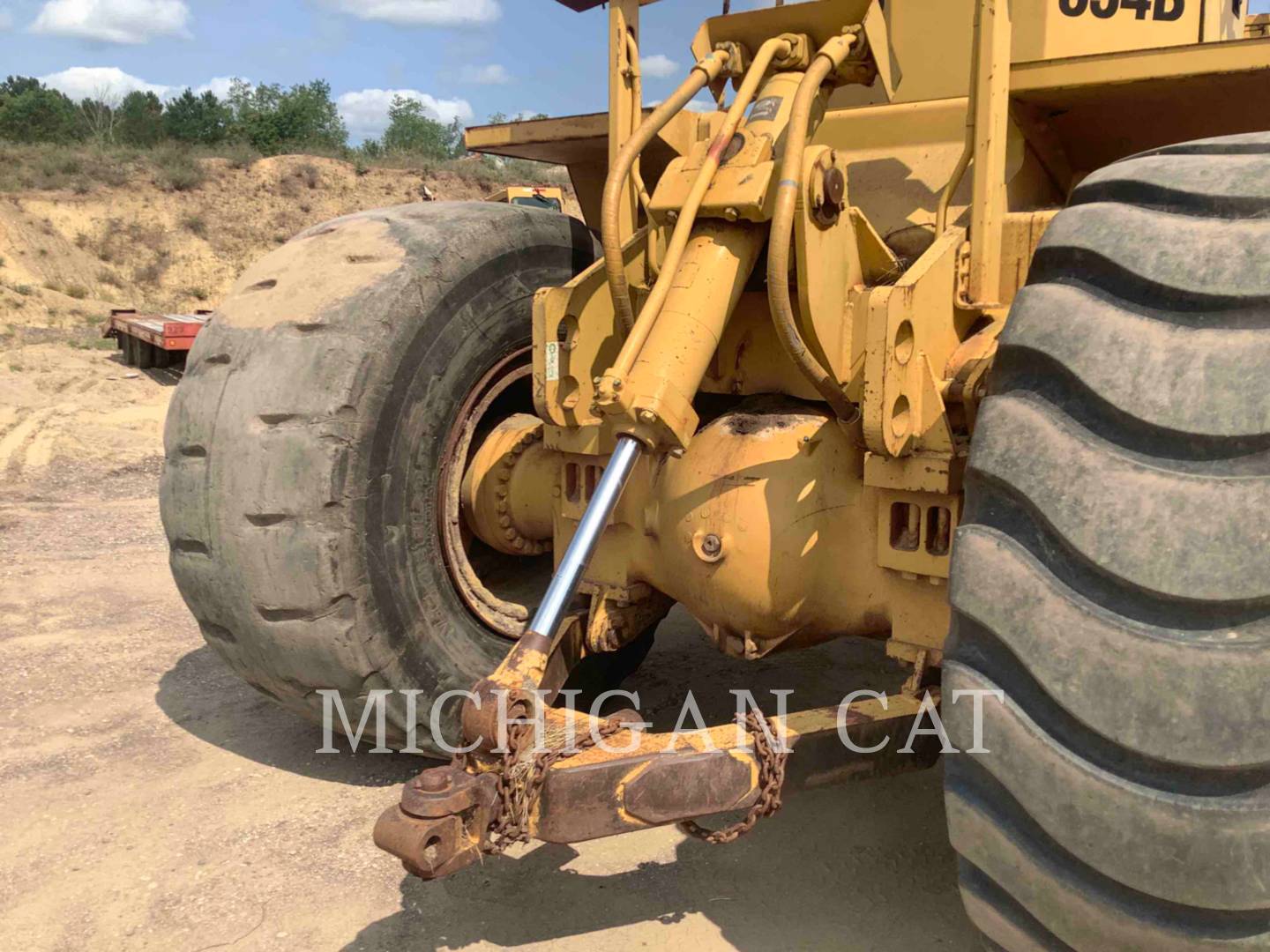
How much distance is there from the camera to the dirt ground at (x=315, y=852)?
8.18ft

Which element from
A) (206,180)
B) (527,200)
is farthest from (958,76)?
(206,180)

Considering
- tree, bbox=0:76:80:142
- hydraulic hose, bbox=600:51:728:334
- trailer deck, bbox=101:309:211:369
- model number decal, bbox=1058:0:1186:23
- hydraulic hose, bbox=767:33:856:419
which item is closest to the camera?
hydraulic hose, bbox=767:33:856:419

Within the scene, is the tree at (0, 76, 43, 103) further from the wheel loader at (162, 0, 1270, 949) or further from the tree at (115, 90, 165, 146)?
the wheel loader at (162, 0, 1270, 949)

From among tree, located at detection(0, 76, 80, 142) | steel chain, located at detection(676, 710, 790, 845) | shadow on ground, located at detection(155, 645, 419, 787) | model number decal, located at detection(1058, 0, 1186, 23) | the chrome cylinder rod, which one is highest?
tree, located at detection(0, 76, 80, 142)

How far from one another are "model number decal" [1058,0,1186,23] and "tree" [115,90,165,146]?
114 ft

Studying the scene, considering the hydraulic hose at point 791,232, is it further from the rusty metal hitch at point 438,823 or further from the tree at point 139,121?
the tree at point 139,121

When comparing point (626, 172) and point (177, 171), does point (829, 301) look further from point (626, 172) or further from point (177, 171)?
point (177, 171)

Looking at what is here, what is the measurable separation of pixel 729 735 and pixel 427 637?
1124 mm

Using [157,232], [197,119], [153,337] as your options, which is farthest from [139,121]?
[153,337]

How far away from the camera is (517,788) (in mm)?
1952

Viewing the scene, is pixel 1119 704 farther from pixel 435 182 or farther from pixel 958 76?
pixel 435 182

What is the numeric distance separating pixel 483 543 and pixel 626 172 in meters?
1.56

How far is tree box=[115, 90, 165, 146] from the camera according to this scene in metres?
34.0

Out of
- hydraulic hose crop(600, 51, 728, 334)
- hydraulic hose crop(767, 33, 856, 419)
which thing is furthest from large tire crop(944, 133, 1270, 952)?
hydraulic hose crop(600, 51, 728, 334)
